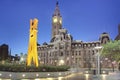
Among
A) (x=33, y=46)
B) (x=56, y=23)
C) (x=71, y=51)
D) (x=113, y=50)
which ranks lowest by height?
(x=113, y=50)

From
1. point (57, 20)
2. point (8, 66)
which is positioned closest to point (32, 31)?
point (8, 66)

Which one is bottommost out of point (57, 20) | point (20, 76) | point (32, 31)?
point (20, 76)

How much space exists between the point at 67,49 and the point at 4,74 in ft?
246

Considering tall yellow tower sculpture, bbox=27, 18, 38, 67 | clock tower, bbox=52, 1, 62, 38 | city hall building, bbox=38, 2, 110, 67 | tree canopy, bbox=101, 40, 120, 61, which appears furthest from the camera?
clock tower, bbox=52, 1, 62, 38

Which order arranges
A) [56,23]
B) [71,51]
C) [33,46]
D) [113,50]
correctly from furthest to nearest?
[56,23] → [71,51] → [113,50] → [33,46]

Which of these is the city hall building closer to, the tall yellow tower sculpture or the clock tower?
the clock tower

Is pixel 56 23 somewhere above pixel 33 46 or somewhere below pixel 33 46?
above

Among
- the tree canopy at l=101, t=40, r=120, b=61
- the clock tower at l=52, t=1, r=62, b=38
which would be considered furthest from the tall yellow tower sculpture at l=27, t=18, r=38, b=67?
the clock tower at l=52, t=1, r=62, b=38

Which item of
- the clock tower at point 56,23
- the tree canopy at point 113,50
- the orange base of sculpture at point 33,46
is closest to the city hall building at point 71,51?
the clock tower at point 56,23

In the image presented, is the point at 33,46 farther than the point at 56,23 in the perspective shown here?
No

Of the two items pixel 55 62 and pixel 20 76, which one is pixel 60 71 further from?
pixel 55 62

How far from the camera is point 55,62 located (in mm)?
111938

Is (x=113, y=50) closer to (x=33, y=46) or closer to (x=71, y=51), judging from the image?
(x=33, y=46)

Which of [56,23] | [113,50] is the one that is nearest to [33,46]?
[113,50]
